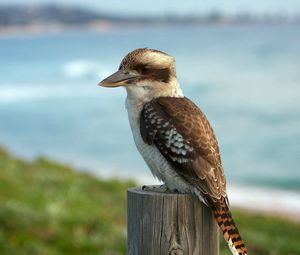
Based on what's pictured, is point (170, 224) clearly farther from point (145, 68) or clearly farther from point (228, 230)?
point (145, 68)

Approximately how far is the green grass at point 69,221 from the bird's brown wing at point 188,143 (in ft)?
13.3

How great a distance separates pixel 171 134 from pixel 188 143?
12cm

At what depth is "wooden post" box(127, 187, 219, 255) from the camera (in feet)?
14.2

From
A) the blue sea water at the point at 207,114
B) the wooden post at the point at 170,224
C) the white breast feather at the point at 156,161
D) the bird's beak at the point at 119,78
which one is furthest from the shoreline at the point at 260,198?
the wooden post at the point at 170,224

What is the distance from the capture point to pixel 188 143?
457 centimetres

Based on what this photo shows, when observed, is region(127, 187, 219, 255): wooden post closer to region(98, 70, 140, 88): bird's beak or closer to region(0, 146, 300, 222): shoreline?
region(98, 70, 140, 88): bird's beak

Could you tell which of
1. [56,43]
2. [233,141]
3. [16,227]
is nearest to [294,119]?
[233,141]

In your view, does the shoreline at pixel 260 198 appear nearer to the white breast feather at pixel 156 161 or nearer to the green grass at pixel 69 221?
the green grass at pixel 69 221

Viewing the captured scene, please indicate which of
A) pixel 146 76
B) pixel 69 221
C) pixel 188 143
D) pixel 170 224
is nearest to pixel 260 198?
pixel 69 221

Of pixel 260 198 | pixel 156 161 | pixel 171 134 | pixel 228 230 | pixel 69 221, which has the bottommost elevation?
pixel 228 230

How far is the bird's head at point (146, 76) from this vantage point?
4.73 metres

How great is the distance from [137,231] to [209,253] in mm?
431

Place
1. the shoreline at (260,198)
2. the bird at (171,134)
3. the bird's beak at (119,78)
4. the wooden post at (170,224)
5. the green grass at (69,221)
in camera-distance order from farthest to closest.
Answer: the shoreline at (260,198), the green grass at (69,221), the bird's beak at (119,78), the bird at (171,134), the wooden post at (170,224)

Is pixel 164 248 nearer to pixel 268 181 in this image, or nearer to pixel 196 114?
pixel 196 114
